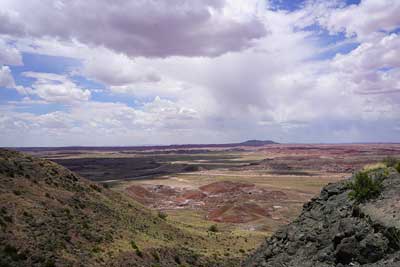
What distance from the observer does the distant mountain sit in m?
23.7

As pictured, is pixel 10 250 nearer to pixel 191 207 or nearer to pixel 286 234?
pixel 286 234

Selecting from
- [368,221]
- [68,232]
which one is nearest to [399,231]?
[368,221]

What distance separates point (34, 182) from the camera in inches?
1336

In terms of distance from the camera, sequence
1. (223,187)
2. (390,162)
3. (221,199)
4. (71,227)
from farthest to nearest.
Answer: (223,187) < (221,199) < (71,227) < (390,162)

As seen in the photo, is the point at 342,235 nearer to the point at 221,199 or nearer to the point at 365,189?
the point at 365,189

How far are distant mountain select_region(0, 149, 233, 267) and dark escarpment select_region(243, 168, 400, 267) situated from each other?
44.3 ft

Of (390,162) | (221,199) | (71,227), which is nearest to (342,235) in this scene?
(390,162)

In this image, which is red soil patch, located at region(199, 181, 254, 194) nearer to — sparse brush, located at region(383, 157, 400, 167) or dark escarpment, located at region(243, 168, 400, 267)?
sparse brush, located at region(383, 157, 400, 167)

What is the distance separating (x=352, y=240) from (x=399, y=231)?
149cm

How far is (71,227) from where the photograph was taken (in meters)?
29.1

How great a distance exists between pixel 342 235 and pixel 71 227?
22578 millimetres

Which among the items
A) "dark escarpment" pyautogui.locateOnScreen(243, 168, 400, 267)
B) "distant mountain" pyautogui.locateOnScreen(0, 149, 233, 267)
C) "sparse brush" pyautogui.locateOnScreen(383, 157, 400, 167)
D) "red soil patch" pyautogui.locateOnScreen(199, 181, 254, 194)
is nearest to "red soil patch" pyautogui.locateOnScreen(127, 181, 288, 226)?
"red soil patch" pyautogui.locateOnScreen(199, 181, 254, 194)

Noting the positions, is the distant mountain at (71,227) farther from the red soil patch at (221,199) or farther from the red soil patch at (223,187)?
the red soil patch at (223,187)

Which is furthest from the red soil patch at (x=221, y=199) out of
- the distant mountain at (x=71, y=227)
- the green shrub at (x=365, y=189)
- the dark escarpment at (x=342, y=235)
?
the green shrub at (x=365, y=189)
